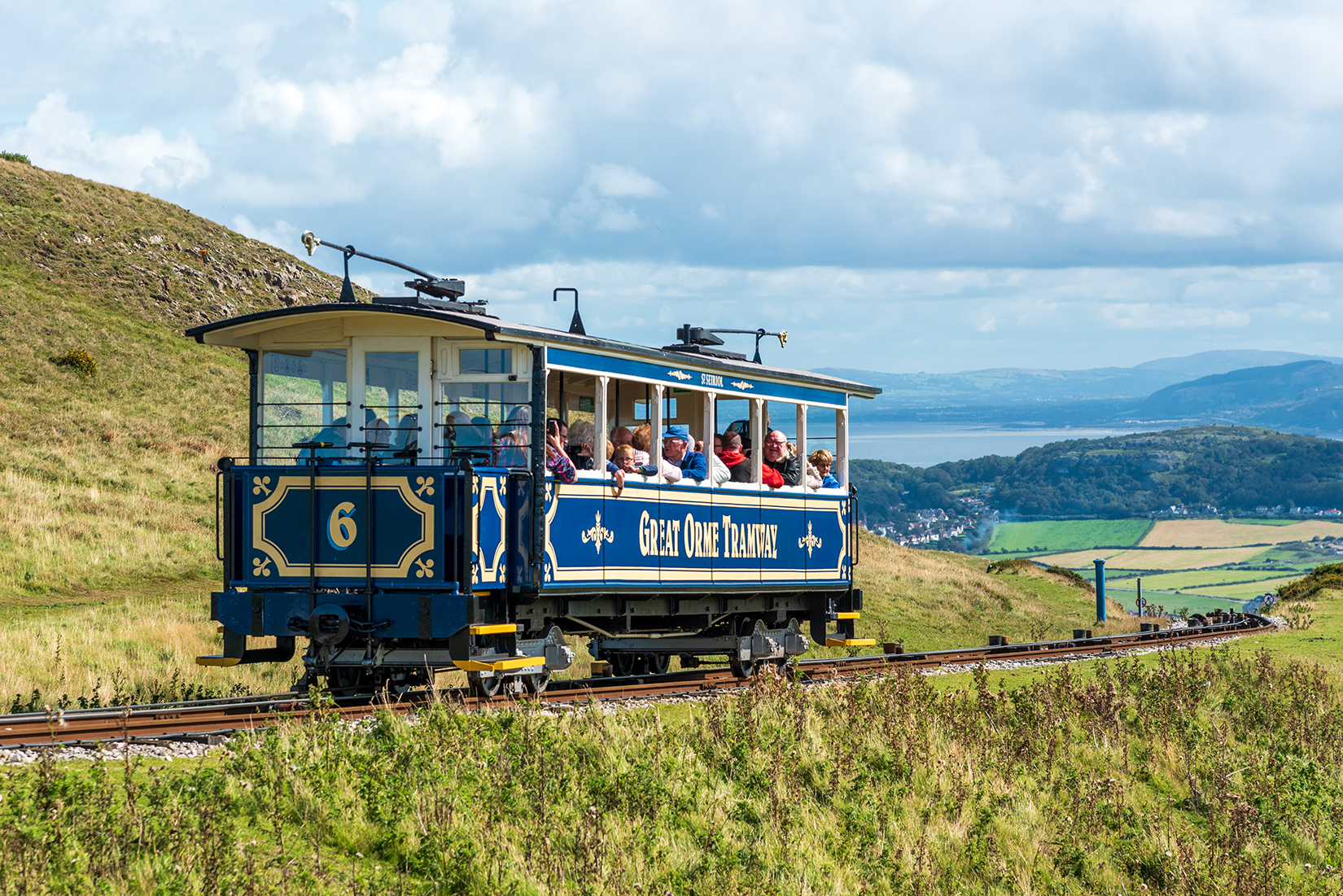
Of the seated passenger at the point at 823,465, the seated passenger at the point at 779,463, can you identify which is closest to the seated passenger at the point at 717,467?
the seated passenger at the point at 779,463

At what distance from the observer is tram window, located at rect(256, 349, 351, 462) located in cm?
1327

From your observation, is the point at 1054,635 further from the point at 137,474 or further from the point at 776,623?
the point at 137,474

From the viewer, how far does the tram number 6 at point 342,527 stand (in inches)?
493

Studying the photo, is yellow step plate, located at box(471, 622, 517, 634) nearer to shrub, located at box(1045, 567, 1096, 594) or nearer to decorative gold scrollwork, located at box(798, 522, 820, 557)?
decorative gold scrollwork, located at box(798, 522, 820, 557)

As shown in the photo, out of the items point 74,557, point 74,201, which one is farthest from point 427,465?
point 74,201

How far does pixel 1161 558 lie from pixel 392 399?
432 ft

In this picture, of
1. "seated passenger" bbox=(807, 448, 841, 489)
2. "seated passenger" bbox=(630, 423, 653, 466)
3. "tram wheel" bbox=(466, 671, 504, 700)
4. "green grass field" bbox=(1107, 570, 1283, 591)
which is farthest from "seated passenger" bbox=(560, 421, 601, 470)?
"green grass field" bbox=(1107, 570, 1283, 591)

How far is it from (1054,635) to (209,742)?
75.8 feet

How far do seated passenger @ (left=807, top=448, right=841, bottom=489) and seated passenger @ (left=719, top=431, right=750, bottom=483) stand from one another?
5.43 feet

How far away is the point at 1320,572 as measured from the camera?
4109 centimetres

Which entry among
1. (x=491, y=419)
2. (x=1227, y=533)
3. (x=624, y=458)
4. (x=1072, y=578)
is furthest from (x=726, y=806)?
(x=1227, y=533)

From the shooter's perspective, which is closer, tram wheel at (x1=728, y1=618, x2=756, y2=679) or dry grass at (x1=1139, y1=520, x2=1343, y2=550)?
tram wheel at (x1=728, y1=618, x2=756, y2=679)

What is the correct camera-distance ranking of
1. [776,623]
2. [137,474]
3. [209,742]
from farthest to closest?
1. [137,474]
2. [776,623]
3. [209,742]

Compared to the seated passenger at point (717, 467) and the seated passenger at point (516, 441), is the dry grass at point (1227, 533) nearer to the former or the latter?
the seated passenger at point (717, 467)
